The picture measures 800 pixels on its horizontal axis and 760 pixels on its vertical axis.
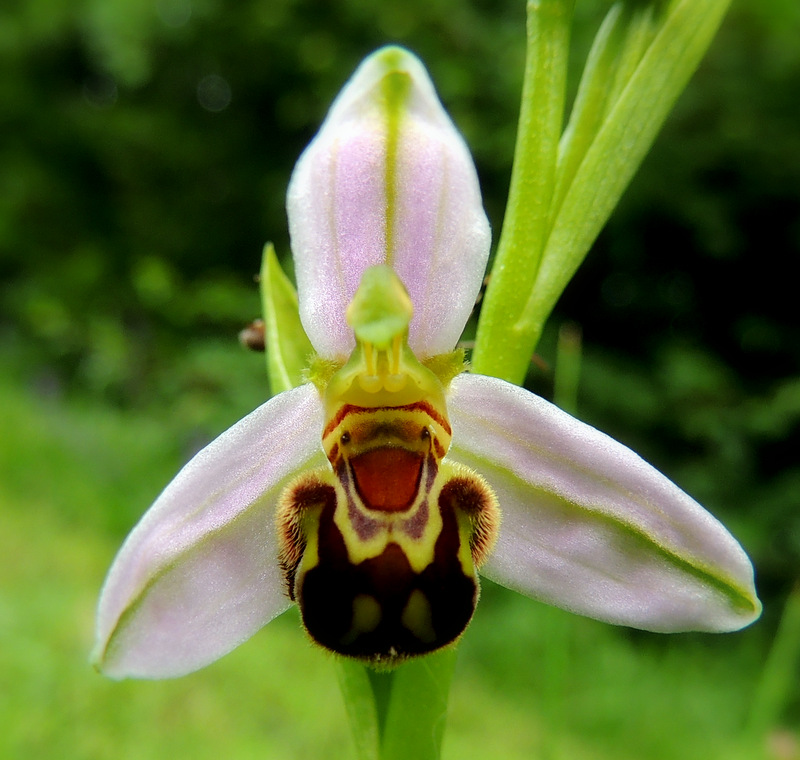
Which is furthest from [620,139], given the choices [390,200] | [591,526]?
[591,526]

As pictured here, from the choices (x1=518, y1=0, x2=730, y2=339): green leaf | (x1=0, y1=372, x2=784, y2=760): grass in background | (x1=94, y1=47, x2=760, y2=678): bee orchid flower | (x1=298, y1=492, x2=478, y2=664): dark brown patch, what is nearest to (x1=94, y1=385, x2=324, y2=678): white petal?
(x1=94, y1=47, x2=760, y2=678): bee orchid flower

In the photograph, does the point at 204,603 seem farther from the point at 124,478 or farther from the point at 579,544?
the point at 124,478

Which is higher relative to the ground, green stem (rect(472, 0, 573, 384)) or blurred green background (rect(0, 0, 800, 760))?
green stem (rect(472, 0, 573, 384))

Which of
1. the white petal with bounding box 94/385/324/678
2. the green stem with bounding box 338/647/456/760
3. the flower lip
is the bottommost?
the green stem with bounding box 338/647/456/760

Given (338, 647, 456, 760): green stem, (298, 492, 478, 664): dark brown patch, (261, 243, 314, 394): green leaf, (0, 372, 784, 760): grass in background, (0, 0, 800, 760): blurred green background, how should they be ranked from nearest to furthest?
(298, 492, 478, 664): dark brown patch → (338, 647, 456, 760): green stem → (261, 243, 314, 394): green leaf → (0, 372, 784, 760): grass in background → (0, 0, 800, 760): blurred green background

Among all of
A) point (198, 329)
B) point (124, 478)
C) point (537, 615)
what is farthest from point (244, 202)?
point (537, 615)

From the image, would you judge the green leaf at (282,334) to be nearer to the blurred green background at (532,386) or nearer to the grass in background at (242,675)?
the grass in background at (242,675)

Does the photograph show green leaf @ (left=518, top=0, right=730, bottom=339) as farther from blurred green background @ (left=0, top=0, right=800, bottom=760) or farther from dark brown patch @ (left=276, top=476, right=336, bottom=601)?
blurred green background @ (left=0, top=0, right=800, bottom=760)

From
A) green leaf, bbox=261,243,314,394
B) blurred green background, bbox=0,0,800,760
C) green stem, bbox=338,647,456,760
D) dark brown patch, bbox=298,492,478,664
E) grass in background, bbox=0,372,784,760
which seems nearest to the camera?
dark brown patch, bbox=298,492,478,664
